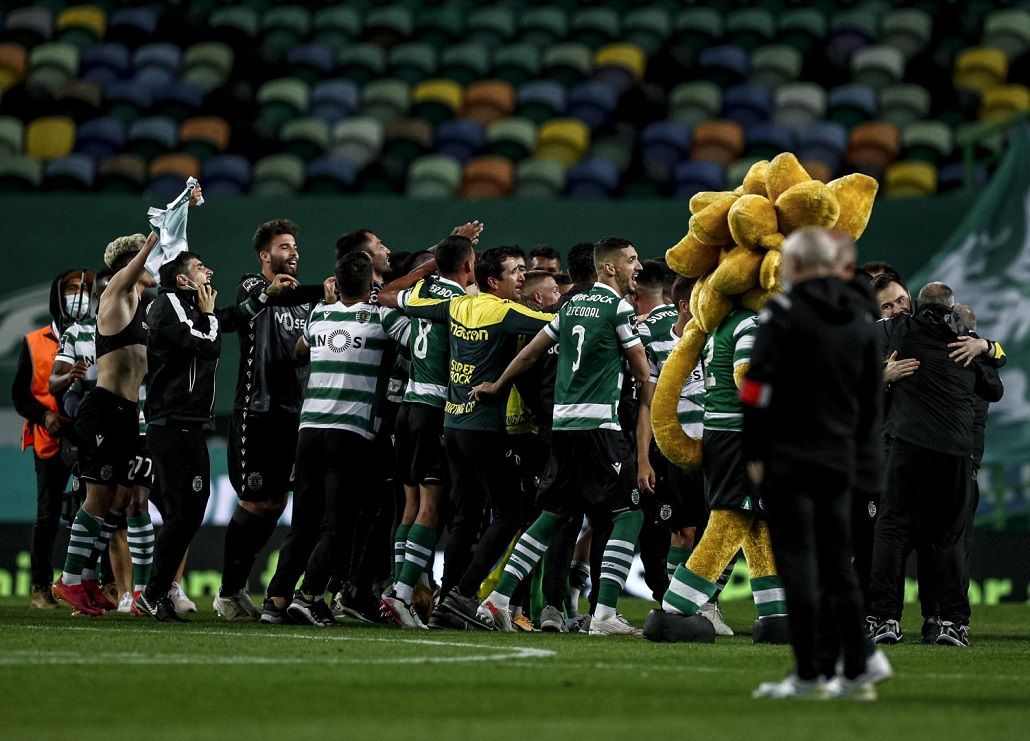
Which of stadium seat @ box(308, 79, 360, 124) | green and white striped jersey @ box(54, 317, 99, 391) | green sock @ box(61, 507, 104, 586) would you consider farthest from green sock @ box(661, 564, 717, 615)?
stadium seat @ box(308, 79, 360, 124)

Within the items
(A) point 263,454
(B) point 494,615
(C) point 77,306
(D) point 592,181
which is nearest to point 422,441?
(A) point 263,454

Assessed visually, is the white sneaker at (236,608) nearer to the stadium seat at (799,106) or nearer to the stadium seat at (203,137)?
the stadium seat at (203,137)

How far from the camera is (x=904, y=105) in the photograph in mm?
19547

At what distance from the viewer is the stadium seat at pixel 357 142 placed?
18.9 m

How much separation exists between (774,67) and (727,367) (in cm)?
1255

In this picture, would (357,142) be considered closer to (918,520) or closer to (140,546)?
(140,546)

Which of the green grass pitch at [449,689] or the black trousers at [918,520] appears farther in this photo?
the black trousers at [918,520]

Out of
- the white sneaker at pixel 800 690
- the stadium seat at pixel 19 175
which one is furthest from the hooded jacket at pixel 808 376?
the stadium seat at pixel 19 175

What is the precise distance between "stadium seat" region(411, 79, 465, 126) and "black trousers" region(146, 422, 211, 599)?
10.3 metres

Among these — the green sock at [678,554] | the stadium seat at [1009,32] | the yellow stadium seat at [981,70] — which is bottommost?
the green sock at [678,554]

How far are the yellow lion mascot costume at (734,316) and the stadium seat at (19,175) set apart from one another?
10.6 meters

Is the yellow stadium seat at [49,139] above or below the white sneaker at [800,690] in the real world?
above

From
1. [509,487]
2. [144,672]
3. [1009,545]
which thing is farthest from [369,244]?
[1009,545]

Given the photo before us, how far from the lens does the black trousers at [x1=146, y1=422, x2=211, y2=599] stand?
31.9 ft
